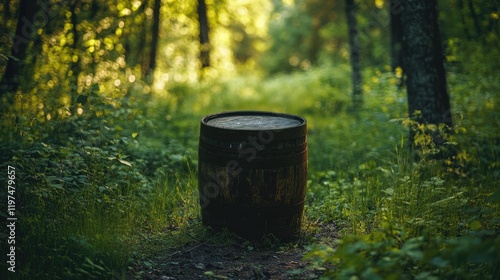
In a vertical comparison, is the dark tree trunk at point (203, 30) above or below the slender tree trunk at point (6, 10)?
above

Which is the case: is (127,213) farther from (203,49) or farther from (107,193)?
(203,49)

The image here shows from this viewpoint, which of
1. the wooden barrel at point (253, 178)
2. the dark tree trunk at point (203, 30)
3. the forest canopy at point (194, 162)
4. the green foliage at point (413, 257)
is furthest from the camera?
the dark tree trunk at point (203, 30)

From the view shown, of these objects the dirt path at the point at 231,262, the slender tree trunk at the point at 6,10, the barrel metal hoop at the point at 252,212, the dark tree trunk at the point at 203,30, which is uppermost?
the dark tree trunk at the point at 203,30

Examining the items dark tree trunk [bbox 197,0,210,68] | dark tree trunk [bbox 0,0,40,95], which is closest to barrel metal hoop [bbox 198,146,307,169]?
dark tree trunk [bbox 0,0,40,95]

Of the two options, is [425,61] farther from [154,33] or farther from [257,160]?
[154,33]

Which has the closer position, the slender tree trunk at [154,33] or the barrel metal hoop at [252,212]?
the barrel metal hoop at [252,212]

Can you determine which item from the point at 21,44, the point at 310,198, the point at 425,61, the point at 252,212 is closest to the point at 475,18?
the point at 425,61

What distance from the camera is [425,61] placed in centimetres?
586

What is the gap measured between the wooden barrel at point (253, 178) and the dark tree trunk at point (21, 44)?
154 inches

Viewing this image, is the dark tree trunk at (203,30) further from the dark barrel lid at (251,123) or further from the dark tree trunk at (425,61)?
the dark barrel lid at (251,123)

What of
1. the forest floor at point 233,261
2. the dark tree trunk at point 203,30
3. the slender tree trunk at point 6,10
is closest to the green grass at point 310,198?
the forest floor at point 233,261

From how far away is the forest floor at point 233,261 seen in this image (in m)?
3.61

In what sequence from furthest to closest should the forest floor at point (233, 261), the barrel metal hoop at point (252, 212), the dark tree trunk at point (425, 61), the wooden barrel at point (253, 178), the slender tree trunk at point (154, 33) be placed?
1. the slender tree trunk at point (154, 33)
2. the dark tree trunk at point (425, 61)
3. the barrel metal hoop at point (252, 212)
4. the wooden barrel at point (253, 178)
5. the forest floor at point (233, 261)

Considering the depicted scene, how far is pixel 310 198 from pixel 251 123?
150 centimetres
